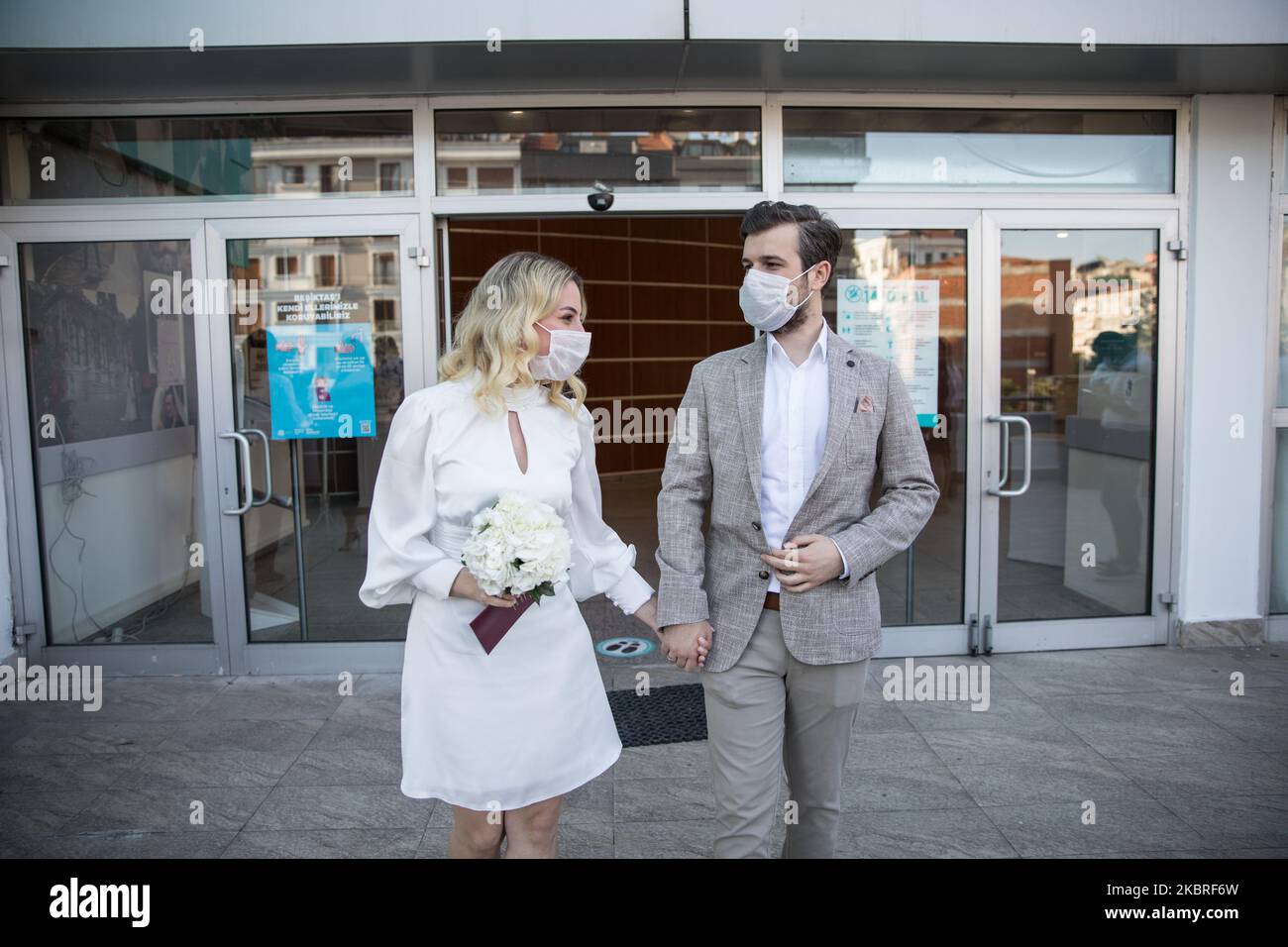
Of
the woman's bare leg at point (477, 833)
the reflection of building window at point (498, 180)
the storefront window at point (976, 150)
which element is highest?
the storefront window at point (976, 150)

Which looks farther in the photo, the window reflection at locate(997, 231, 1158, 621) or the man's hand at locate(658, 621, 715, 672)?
the window reflection at locate(997, 231, 1158, 621)

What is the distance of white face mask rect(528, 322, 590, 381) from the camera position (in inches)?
94.2

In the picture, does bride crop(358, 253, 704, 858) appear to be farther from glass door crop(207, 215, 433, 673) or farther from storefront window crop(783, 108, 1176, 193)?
storefront window crop(783, 108, 1176, 193)

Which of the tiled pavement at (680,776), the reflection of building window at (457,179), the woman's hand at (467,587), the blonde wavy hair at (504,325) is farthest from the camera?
the reflection of building window at (457,179)

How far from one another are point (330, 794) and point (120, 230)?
3.18 metres

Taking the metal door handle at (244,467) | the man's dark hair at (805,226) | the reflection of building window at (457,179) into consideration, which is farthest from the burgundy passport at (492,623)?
the reflection of building window at (457,179)

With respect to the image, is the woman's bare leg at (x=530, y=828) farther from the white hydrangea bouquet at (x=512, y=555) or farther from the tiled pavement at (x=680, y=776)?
the tiled pavement at (x=680, y=776)

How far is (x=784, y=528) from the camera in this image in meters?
2.32

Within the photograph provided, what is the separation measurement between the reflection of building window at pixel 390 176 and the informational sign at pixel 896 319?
2.38 m

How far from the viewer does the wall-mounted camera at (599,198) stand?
4867 mm

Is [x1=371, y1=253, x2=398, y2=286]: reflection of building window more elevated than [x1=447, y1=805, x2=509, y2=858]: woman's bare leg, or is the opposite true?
[x1=371, y1=253, x2=398, y2=286]: reflection of building window

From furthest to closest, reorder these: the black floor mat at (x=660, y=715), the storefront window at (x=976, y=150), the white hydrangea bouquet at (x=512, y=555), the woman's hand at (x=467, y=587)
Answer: the storefront window at (x=976, y=150), the black floor mat at (x=660, y=715), the woman's hand at (x=467, y=587), the white hydrangea bouquet at (x=512, y=555)

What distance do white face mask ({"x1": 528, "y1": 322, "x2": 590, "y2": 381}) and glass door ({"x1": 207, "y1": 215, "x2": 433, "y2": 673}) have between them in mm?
2716

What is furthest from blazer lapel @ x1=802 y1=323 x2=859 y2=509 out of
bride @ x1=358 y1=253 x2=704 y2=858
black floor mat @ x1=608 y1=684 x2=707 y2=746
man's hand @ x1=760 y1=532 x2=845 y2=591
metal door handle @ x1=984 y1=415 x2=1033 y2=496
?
metal door handle @ x1=984 y1=415 x2=1033 y2=496
